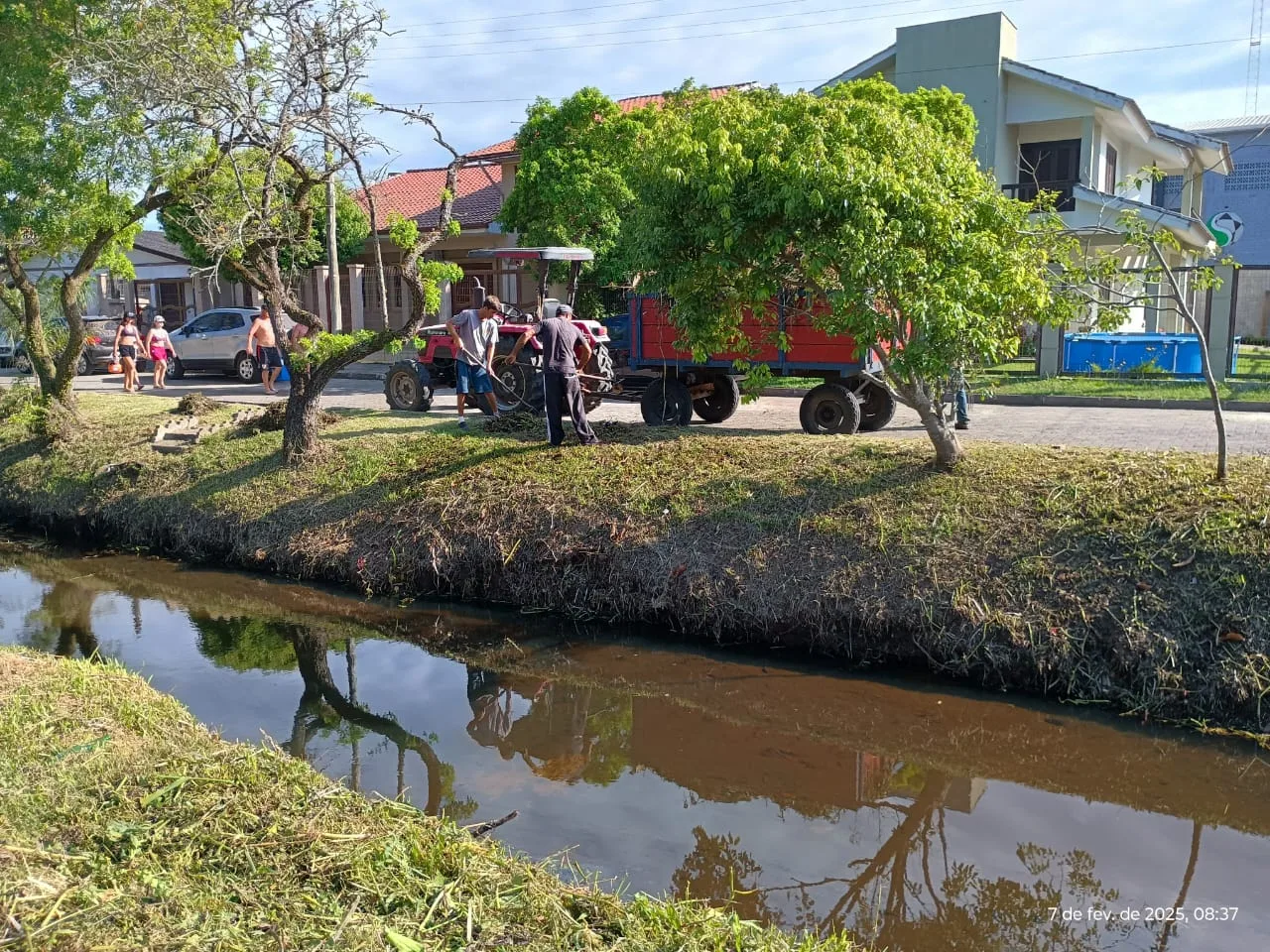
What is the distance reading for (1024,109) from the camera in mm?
22609

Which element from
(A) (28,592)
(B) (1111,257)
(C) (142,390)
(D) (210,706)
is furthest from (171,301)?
(B) (1111,257)

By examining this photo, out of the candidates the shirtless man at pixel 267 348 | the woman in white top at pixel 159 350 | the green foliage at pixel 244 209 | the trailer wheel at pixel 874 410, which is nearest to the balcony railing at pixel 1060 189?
the trailer wheel at pixel 874 410

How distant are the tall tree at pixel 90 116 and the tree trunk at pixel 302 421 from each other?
2687 mm

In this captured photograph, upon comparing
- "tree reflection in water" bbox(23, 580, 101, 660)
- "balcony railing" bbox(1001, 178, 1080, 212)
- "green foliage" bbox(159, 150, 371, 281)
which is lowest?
"tree reflection in water" bbox(23, 580, 101, 660)

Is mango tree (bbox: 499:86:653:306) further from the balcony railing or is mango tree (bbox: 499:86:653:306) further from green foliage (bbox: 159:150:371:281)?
the balcony railing

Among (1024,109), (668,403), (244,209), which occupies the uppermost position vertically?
(1024,109)

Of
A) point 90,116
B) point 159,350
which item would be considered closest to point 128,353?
point 159,350

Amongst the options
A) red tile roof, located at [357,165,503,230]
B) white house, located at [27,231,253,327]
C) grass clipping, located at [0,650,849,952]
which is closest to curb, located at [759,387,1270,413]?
grass clipping, located at [0,650,849,952]

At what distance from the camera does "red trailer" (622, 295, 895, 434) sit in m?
11.6

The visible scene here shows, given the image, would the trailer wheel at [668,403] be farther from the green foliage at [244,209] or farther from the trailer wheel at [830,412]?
the green foliage at [244,209]

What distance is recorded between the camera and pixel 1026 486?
8078 mm

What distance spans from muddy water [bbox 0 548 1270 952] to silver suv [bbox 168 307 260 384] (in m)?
14.6

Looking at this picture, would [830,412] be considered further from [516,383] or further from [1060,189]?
[1060,189]

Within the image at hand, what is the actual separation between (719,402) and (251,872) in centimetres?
961
